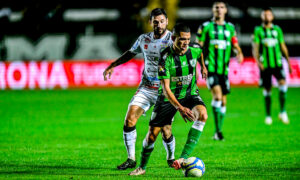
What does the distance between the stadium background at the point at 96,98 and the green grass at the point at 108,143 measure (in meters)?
0.02

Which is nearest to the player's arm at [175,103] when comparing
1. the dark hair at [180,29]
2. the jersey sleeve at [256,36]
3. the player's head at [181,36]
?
the player's head at [181,36]

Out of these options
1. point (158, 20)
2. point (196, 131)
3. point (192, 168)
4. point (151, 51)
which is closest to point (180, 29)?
point (158, 20)

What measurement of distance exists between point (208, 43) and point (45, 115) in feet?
19.8

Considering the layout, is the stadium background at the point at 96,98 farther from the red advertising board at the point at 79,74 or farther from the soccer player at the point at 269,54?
the soccer player at the point at 269,54

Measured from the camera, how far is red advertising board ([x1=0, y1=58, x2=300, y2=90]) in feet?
80.7

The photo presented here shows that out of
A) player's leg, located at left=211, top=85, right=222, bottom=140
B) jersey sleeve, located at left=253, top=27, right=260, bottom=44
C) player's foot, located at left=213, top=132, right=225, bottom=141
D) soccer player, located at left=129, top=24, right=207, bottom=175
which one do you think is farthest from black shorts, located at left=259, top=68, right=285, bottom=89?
soccer player, located at left=129, top=24, right=207, bottom=175

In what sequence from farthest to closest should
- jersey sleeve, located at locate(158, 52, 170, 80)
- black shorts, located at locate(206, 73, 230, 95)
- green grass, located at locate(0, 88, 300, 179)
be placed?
1. black shorts, located at locate(206, 73, 230, 95)
2. green grass, located at locate(0, 88, 300, 179)
3. jersey sleeve, located at locate(158, 52, 170, 80)

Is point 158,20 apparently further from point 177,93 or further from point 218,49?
point 218,49

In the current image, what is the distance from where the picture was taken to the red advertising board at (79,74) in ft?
80.7

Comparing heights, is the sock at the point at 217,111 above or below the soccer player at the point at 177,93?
below

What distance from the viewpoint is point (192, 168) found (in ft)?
23.6

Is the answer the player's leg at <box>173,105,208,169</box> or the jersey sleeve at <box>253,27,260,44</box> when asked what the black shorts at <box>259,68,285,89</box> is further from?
the player's leg at <box>173,105,208,169</box>

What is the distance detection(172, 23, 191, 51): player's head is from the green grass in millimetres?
1614

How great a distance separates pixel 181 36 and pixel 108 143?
4.08 metres
